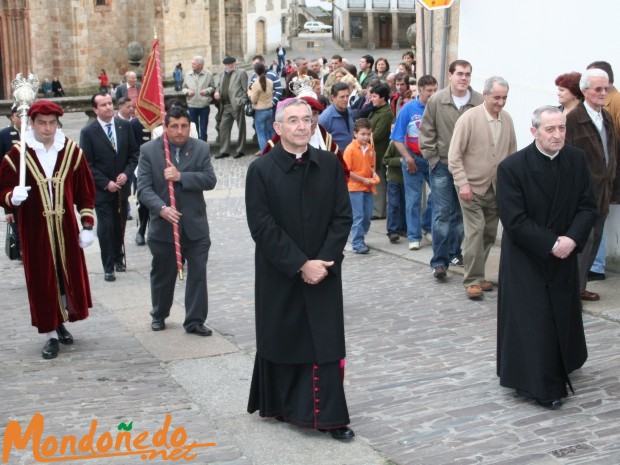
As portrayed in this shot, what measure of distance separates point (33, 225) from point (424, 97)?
4.72 meters

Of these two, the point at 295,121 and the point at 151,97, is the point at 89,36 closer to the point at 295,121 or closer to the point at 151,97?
the point at 151,97

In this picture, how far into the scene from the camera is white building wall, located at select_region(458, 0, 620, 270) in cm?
1038

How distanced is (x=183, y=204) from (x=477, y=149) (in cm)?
273

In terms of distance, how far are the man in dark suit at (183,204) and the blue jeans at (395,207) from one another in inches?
156

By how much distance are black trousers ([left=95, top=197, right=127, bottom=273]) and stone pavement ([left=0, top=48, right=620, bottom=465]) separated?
0.86 ft

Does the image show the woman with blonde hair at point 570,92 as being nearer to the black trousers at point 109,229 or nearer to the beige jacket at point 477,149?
the beige jacket at point 477,149

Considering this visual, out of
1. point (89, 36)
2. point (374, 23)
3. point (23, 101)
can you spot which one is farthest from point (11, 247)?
point (374, 23)

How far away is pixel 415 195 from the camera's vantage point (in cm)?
1170

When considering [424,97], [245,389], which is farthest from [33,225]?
[424,97]

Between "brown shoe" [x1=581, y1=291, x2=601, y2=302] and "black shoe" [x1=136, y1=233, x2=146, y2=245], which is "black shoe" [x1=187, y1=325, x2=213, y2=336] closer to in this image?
"brown shoe" [x1=581, y1=291, x2=601, y2=302]

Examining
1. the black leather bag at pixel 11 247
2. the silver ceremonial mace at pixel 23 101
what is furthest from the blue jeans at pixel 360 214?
the silver ceremonial mace at pixel 23 101

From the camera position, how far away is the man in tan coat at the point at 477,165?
9555 mm

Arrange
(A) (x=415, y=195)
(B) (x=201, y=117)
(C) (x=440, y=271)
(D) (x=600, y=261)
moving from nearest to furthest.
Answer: (D) (x=600, y=261) → (C) (x=440, y=271) → (A) (x=415, y=195) → (B) (x=201, y=117)

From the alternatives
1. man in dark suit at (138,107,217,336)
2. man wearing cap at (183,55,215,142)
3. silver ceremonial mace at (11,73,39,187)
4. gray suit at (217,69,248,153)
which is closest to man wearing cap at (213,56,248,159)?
gray suit at (217,69,248,153)
